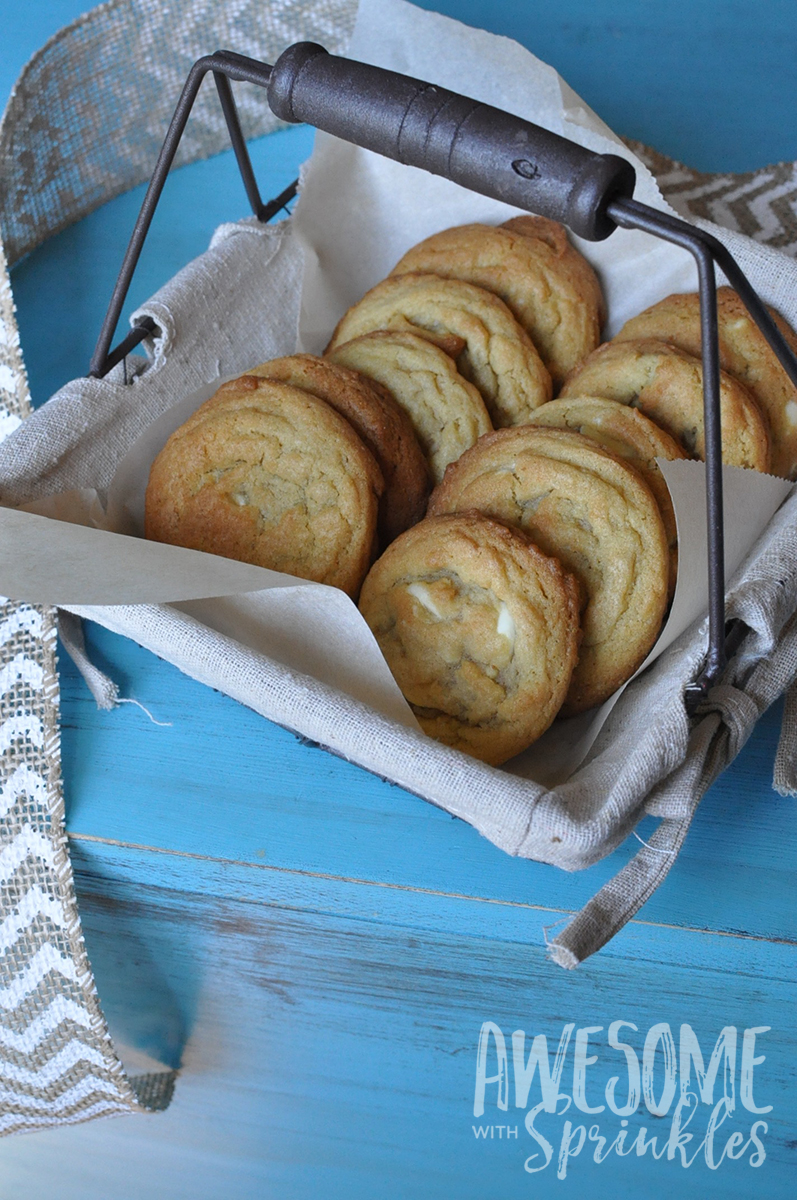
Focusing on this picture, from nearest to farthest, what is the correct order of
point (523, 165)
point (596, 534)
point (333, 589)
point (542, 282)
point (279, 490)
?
point (523, 165) → point (333, 589) → point (596, 534) → point (279, 490) → point (542, 282)

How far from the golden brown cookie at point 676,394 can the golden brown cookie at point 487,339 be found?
0.24 ft

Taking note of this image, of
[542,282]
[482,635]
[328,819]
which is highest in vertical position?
[542,282]

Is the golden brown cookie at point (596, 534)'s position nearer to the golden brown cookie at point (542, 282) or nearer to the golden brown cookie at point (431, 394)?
the golden brown cookie at point (431, 394)

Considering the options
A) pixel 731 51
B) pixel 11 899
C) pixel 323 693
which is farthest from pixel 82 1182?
pixel 731 51

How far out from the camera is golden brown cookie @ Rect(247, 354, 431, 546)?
1328 mm

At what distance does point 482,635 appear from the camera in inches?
44.8

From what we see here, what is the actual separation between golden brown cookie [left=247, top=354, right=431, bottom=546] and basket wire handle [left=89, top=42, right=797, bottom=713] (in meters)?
0.33

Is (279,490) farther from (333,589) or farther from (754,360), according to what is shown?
(754,360)

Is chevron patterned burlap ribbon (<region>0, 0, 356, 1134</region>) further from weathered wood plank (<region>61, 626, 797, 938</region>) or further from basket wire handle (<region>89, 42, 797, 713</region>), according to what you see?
basket wire handle (<region>89, 42, 797, 713</region>)

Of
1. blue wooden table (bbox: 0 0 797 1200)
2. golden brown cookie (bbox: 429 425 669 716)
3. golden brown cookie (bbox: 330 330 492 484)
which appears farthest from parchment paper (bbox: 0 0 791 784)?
golden brown cookie (bbox: 330 330 492 484)

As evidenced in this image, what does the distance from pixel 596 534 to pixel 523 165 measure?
412 millimetres

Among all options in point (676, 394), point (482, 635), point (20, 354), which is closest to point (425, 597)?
point (482, 635)

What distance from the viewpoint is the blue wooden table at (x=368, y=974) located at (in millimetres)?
1155

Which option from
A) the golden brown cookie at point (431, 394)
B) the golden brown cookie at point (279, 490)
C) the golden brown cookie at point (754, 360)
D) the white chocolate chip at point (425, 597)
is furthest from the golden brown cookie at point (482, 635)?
the golden brown cookie at point (754, 360)
